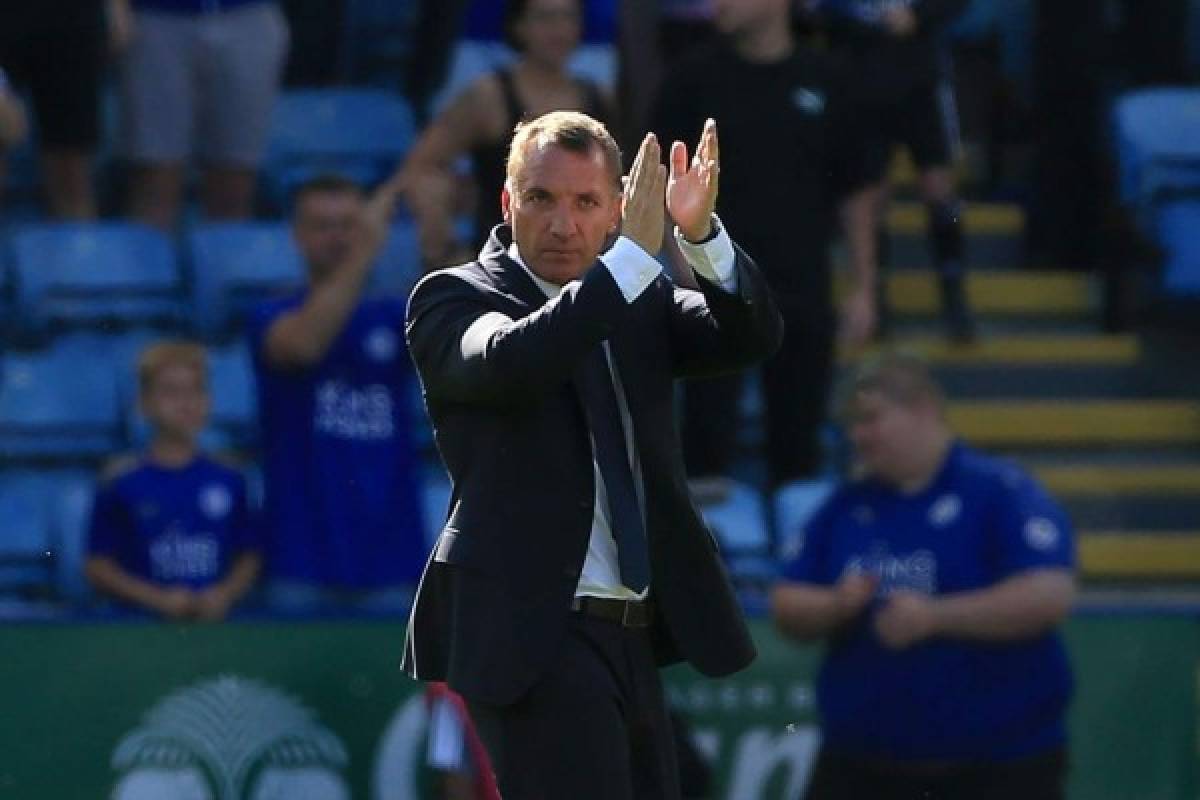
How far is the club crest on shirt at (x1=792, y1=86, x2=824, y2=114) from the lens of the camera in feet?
27.4

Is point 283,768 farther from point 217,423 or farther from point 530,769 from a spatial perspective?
point 530,769

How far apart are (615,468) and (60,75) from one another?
4.50 meters

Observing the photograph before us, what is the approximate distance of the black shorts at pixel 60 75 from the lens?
880 cm

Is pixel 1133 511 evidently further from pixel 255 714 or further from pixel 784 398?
pixel 255 714

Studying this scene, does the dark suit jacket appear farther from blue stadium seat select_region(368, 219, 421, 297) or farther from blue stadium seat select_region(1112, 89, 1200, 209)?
blue stadium seat select_region(1112, 89, 1200, 209)

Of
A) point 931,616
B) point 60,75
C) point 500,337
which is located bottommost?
point 931,616

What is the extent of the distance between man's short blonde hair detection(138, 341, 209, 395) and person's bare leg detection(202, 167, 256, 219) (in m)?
1.65

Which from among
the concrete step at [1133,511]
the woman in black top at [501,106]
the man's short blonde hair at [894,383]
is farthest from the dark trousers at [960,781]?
the concrete step at [1133,511]

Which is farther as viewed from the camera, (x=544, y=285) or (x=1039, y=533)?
(x=1039, y=533)

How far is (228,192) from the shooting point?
9.37 metres

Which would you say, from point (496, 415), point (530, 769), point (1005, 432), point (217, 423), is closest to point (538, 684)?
point (530, 769)

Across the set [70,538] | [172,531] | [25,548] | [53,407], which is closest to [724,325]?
[172,531]

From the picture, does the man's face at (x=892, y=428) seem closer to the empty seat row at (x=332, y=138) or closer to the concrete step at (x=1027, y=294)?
the empty seat row at (x=332, y=138)

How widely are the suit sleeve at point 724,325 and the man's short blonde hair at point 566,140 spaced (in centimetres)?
25
